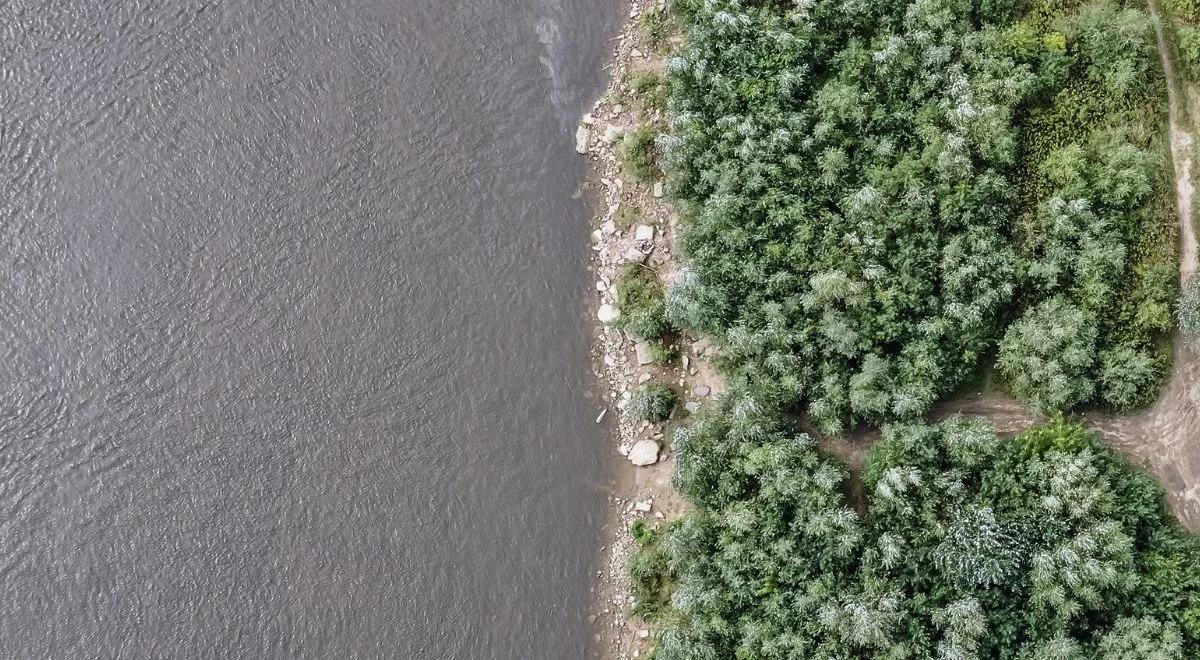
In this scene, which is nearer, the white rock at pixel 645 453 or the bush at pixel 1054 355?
the bush at pixel 1054 355

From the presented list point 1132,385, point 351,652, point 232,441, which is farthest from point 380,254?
point 1132,385

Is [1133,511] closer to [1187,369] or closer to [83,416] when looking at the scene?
[1187,369]

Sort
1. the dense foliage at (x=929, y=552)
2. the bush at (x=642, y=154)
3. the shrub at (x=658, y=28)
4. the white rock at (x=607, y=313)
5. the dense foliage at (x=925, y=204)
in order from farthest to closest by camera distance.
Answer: the shrub at (x=658, y=28), the bush at (x=642, y=154), the white rock at (x=607, y=313), the dense foliage at (x=925, y=204), the dense foliage at (x=929, y=552)

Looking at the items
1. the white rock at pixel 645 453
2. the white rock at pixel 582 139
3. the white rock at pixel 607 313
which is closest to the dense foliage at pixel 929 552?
the white rock at pixel 645 453

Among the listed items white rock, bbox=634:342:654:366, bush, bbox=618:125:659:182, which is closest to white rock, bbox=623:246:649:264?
bush, bbox=618:125:659:182

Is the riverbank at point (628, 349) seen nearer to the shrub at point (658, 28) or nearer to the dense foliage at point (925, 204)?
the shrub at point (658, 28)

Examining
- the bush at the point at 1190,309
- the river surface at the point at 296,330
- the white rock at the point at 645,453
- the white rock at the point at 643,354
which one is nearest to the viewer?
the bush at the point at 1190,309
